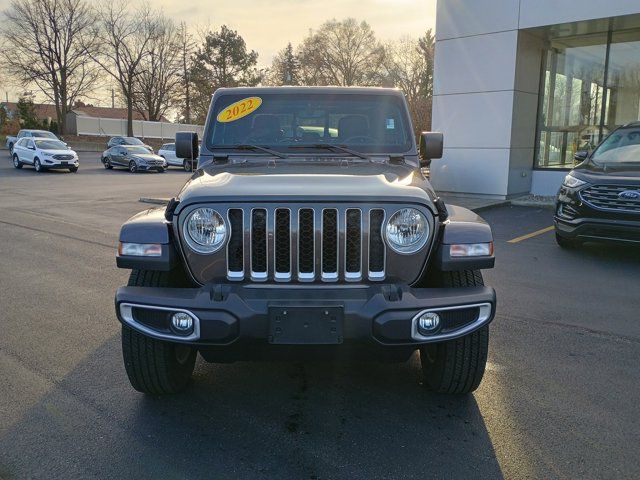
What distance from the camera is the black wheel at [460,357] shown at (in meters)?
3.06

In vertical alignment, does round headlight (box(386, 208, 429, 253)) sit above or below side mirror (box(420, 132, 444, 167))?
below

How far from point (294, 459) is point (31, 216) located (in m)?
11.1

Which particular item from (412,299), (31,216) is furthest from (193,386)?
(31,216)

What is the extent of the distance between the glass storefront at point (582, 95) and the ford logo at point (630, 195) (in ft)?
24.9

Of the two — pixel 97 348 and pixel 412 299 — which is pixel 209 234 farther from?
pixel 97 348

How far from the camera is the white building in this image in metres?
13.1

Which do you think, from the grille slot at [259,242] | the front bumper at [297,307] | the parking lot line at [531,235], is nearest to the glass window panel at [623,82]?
the parking lot line at [531,235]

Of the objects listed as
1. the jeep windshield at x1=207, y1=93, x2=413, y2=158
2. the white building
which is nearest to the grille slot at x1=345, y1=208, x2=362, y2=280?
the jeep windshield at x1=207, y1=93, x2=413, y2=158

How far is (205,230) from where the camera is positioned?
288 centimetres

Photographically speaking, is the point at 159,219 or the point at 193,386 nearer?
the point at 159,219

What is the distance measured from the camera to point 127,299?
2.82 metres

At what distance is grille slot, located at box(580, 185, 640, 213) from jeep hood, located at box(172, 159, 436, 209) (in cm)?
452

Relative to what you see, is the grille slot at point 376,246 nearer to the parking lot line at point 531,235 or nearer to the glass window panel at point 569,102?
the parking lot line at point 531,235

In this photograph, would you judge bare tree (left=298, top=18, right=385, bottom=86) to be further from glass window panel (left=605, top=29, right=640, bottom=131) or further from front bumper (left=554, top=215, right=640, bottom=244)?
front bumper (left=554, top=215, right=640, bottom=244)
